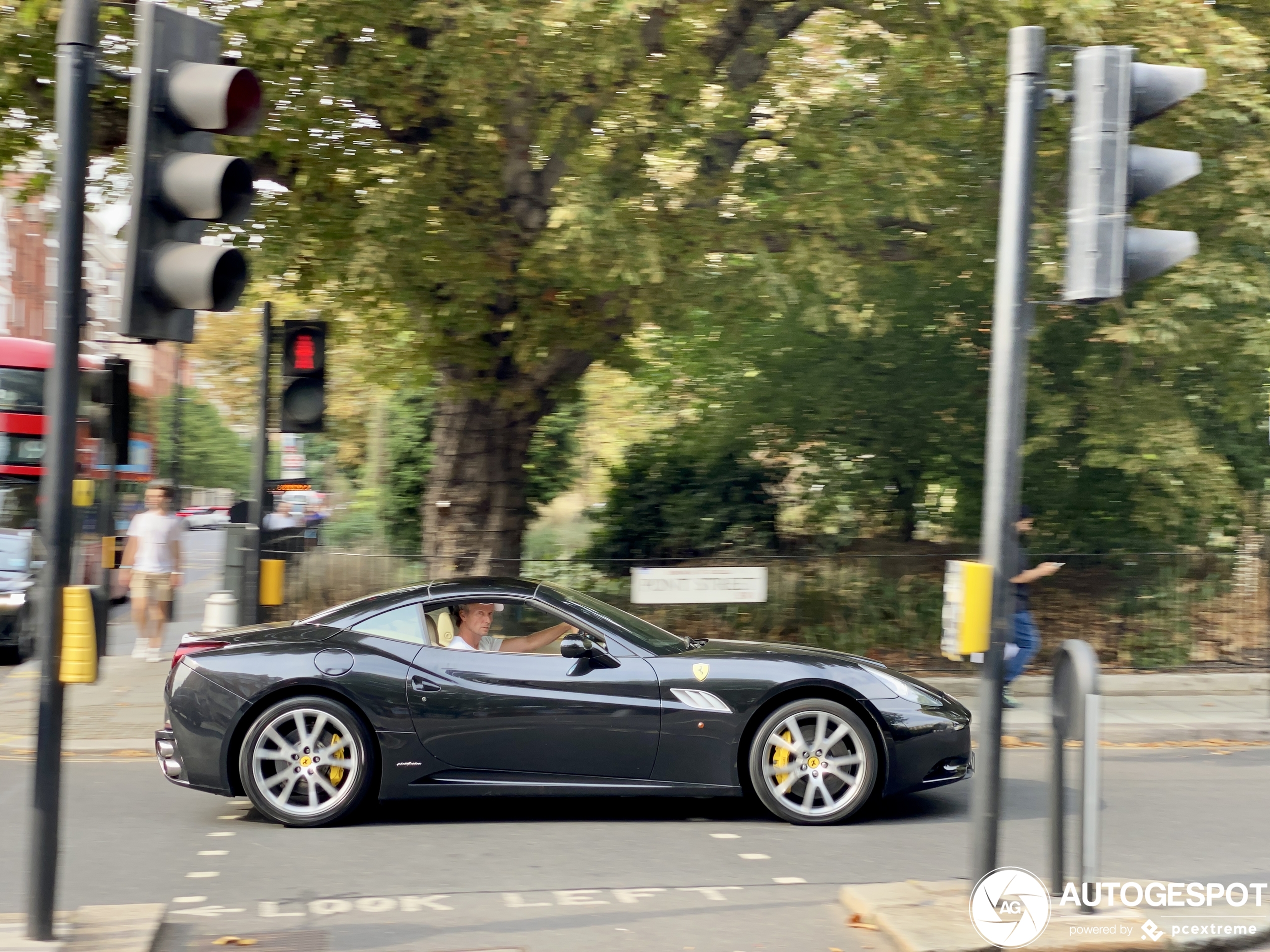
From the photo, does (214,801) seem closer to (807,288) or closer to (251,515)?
(251,515)

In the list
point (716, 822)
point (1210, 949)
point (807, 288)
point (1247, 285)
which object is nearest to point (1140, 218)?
point (1247, 285)

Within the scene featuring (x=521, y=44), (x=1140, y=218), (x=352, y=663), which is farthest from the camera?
(x=1140, y=218)

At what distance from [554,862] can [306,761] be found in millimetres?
1578

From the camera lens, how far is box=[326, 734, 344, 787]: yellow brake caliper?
6871mm

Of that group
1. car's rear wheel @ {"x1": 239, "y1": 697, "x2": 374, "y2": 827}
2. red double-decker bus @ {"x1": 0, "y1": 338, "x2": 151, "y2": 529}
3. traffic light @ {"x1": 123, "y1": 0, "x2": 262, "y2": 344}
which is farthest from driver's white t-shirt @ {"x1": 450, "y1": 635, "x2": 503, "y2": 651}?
red double-decker bus @ {"x1": 0, "y1": 338, "x2": 151, "y2": 529}

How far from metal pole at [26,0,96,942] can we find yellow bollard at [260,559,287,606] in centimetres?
656

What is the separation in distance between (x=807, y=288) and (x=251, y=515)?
5.24m

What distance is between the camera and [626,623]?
737 centimetres

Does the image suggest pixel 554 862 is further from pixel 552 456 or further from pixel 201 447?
pixel 201 447

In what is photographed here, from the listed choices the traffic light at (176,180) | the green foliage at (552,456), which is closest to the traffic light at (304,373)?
→ the traffic light at (176,180)

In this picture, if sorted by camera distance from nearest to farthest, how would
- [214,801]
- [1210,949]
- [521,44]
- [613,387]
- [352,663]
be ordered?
[1210,949] → [352,663] → [214,801] → [521,44] → [613,387]

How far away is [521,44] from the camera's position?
31.4 ft

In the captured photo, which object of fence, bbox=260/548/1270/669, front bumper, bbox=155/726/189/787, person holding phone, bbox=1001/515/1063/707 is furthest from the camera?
fence, bbox=260/548/1270/669

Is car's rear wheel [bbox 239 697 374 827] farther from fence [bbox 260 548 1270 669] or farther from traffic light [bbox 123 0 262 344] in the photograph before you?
fence [bbox 260 548 1270 669]
